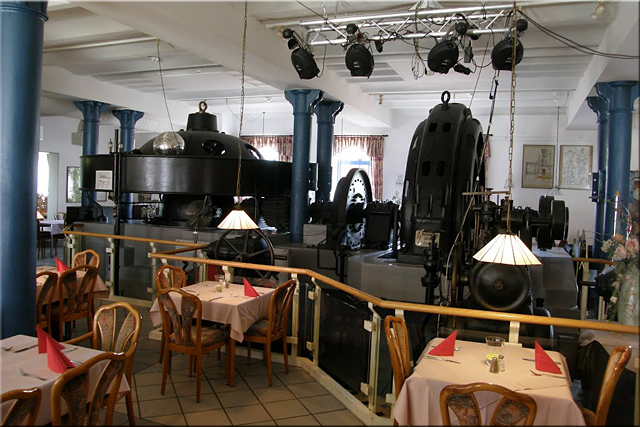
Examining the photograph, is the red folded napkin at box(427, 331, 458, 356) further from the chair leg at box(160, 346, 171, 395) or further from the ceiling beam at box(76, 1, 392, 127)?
the ceiling beam at box(76, 1, 392, 127)

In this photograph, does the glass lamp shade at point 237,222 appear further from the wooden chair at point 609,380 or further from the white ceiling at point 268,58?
the wooden chair at point 609,380

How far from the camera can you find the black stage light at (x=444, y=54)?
Answer: 6.72 metres

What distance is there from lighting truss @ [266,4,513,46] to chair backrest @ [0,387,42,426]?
228 inches

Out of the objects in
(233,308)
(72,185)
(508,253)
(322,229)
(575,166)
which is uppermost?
A: (575,166)

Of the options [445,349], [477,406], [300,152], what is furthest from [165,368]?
[300,152]

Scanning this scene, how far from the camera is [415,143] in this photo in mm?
7645

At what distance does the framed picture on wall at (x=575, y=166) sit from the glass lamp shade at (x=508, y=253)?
41.0ft

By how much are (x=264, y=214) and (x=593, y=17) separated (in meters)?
6.90

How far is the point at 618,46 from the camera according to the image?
6469mm

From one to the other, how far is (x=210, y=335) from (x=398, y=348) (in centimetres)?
175

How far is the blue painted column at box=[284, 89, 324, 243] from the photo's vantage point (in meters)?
9.78

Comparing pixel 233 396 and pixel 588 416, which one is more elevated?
pixel 588 416

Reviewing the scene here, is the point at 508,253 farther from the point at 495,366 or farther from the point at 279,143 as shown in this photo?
the point at 279,143

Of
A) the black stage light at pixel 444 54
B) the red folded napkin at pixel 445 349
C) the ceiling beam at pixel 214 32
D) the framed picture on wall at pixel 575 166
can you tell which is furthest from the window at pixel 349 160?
the red folded napkin at pixel 445 349
